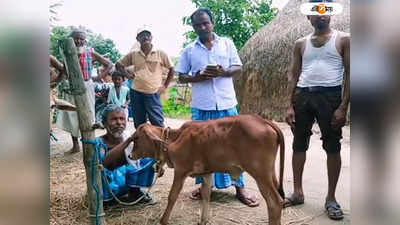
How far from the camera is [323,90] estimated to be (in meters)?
2.45

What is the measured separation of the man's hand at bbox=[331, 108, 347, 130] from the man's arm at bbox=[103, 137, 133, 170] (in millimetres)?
1194

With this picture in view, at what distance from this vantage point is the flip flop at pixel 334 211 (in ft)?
8.07

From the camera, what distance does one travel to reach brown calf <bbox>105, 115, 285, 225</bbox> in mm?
2148

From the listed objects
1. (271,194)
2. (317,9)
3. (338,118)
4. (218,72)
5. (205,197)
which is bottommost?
(205,197)

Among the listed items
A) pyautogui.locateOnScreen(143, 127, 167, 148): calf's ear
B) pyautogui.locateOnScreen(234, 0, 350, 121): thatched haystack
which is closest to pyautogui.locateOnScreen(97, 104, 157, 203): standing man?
pyautogui.locateOnScreen(143, 127, 167, 148): calf's ear

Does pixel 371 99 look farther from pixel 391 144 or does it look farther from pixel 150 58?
pixel 150 58

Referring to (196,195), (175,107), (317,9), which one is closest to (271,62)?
(175,107)

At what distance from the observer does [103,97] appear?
4.28 meters

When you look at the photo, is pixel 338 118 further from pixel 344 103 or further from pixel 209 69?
pixel 209 69

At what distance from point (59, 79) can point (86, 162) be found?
0.48m

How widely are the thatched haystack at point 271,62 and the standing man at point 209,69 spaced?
174 inches

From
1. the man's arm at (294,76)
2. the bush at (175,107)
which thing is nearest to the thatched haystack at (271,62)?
the bush at (175,107)

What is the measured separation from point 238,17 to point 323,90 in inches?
205

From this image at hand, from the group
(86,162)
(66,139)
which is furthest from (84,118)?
(66,139)
